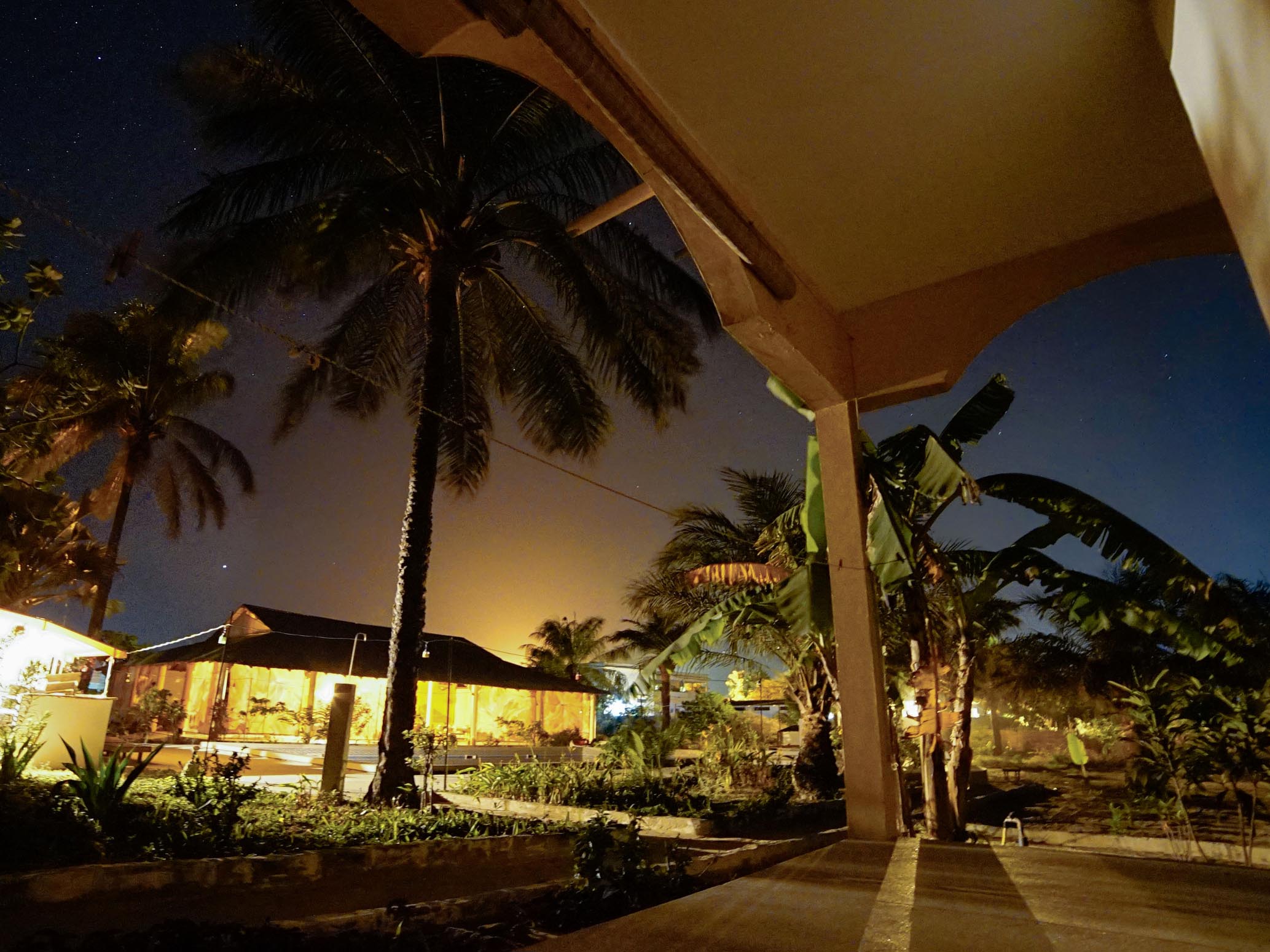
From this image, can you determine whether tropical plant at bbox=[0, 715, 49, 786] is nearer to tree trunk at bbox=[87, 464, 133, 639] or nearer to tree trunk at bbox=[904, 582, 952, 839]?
tree trunk at bbox=[904, 582, 952, 839]

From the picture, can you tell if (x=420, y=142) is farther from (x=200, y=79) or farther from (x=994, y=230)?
(x=994, y=230)

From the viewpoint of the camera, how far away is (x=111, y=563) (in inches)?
805

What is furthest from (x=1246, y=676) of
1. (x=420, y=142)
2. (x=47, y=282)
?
(x=47, y=282)

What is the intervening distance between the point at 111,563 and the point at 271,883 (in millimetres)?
18740

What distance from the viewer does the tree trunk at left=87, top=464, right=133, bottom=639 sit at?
20438 mm

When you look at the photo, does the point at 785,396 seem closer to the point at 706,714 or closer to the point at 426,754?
the point at 426,754

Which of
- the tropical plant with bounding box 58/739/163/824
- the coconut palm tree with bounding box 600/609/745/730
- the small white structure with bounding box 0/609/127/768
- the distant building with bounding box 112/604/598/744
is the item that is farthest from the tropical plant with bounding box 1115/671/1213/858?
the distant building with bounding box 112/604/598/744

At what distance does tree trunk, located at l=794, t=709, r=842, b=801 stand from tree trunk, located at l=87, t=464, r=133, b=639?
1854 cm

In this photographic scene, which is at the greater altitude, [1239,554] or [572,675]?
[1239,554]

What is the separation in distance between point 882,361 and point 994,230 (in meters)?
0.97

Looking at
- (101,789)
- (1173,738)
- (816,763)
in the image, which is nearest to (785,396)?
(1173,738)

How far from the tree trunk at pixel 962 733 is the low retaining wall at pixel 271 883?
11.7ft

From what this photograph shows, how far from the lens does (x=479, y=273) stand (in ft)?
36.3

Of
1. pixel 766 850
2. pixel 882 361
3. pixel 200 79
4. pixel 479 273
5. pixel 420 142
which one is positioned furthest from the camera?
pixel 479 273
